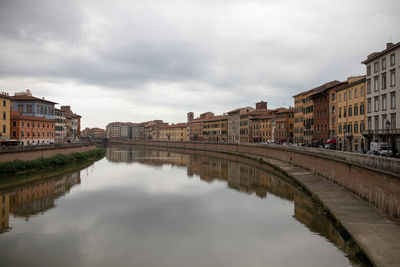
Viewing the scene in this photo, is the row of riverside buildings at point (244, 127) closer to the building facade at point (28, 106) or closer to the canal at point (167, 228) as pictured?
the canal at point (167, 228)

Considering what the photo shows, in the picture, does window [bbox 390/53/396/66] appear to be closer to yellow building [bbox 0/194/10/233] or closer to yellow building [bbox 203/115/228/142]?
yellow building [bbox 0/194/10/233]

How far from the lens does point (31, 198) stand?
25734mm

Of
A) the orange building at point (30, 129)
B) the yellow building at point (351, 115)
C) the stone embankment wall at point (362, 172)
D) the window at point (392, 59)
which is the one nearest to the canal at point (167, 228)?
Result: the stone embankment wall at point (362, 172)

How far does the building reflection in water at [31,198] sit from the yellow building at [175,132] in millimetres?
104551

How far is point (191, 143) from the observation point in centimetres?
10494

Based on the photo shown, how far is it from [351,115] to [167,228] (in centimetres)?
3527

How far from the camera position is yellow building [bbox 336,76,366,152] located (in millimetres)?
40253

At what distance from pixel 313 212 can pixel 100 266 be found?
13.7 metres

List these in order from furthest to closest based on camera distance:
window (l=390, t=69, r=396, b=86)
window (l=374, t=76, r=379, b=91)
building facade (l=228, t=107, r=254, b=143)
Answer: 1. building facade (l=228, t=107, r=254, b=143)
2. window (l=374, t=76, r=379, b=91)
3. window (l=390, t=69, r=396, b=86)

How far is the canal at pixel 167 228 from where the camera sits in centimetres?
1359

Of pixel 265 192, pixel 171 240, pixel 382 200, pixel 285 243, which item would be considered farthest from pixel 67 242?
pixel 265 192

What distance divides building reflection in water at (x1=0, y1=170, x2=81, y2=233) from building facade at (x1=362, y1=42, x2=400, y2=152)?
31.0m

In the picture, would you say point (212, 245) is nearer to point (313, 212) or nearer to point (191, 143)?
point (313, 212)

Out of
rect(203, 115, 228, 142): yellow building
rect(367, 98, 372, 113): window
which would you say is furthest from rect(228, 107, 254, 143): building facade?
rect(367, 98, 372, 113): window
